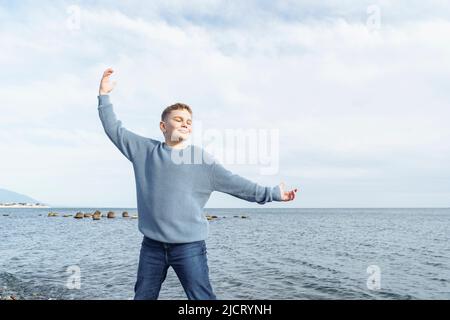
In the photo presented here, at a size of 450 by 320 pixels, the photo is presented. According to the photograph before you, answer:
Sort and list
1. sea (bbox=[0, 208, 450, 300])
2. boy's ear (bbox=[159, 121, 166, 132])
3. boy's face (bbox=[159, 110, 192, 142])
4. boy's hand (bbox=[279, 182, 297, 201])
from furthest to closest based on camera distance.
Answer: sea (bbox=[0, 208, 450, 300]), boy's ear (bbox=[159, 121, 166, 132]), boy's face (bbox=[159, 110, 192, 142]), boy's hand (bbox=[279, 182, 297, 201])

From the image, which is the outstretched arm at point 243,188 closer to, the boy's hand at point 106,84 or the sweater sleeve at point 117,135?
the sweater sleeve at point 117,135

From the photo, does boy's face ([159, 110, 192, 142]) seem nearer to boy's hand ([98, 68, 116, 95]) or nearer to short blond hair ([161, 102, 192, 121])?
short blond hair ([161, 102, 192, 121])

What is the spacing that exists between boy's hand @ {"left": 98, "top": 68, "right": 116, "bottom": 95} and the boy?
0.32ft

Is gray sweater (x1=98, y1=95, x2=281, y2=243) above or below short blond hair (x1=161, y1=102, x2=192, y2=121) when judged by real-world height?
below

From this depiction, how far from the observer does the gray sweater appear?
402cm

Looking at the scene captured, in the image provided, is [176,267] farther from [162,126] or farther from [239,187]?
[162,126]

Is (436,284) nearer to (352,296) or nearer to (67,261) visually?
(352,296)

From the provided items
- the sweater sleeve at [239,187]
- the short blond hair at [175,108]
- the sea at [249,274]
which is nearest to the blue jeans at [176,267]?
the sweater sleeve at [239,187]

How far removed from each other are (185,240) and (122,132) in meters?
1.35

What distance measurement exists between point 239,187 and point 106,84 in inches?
71.1

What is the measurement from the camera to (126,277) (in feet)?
59.0

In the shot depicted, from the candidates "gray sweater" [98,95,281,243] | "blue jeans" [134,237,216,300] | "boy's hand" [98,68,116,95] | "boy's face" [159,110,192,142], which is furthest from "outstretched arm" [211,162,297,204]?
"boy's hand" [98,68,116,95]
